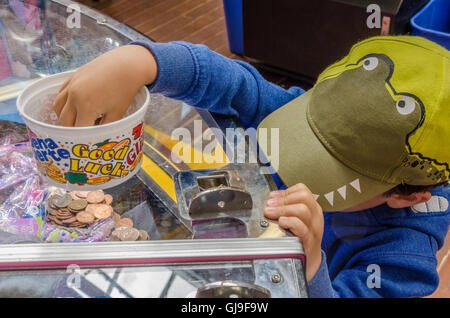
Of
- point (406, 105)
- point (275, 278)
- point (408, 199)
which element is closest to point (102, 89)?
point (275, 278)

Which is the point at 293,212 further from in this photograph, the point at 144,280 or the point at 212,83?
the point at 212,83

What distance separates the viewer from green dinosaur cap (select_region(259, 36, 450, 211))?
2.61ft

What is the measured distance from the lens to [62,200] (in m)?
0.79

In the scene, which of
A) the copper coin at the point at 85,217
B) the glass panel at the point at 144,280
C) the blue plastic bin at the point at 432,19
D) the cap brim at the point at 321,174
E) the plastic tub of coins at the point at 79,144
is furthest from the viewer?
the blue plastic bin at the point at 432,19

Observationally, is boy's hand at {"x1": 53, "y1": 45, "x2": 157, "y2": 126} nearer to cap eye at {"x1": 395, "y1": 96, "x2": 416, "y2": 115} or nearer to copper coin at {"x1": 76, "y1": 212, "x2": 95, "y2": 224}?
copper coin at {"x1": 76, "y1": 212, "x2": 95, "y2": 224}

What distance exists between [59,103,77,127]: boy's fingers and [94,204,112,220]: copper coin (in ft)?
0.53

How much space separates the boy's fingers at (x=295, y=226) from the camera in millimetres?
682

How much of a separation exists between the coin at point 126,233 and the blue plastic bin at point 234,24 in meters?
2.16

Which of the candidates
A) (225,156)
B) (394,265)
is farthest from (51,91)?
(394,265)

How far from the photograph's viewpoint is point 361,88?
85 centimetres

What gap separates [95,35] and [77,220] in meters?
0.66

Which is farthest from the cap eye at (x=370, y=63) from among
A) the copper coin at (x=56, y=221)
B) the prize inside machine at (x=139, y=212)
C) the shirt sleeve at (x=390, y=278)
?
the copper coin at (x=56, y=221)

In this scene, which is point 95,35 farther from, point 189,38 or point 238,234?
point 189,38

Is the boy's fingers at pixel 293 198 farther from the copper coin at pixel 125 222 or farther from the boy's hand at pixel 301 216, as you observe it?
the copper coin at pixel 125 222
